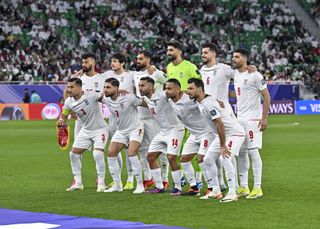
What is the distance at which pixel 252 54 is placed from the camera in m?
55.4

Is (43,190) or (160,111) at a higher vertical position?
(160,111)

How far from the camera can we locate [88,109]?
54.6 ft

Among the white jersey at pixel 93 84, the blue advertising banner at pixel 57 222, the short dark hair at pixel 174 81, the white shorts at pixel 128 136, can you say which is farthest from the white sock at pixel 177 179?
the blue advertising banner at pixel 57 222

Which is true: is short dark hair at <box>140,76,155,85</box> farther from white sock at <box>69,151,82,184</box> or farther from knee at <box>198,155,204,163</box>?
white sock at <box>69,151,82,184</box>

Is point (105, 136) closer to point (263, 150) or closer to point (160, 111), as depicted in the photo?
point (160, 111)

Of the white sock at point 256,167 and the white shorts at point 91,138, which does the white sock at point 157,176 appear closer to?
the white shorts at point 91,138

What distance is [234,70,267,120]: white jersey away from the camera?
14609 millimetres

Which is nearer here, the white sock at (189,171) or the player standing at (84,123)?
the white sock at (189,171)

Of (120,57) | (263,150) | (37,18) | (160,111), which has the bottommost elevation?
(263,150)

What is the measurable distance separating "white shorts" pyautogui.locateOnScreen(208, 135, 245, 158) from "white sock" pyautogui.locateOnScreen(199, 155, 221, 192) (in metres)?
0.13

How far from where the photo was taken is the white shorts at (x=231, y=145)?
1424cm

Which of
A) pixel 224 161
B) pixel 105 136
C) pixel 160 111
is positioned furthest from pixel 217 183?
pixel 105 136

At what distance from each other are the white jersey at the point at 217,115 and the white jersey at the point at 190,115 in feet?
1.26

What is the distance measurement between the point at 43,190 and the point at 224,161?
3.99 m
